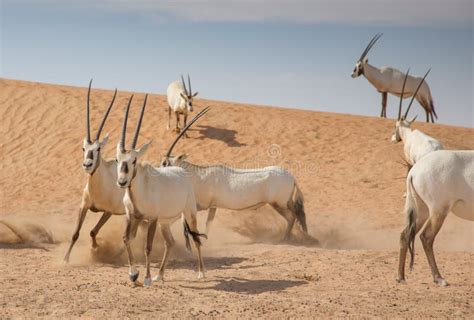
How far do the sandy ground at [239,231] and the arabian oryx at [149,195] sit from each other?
57 cm

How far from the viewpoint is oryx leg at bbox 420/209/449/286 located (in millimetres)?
8164

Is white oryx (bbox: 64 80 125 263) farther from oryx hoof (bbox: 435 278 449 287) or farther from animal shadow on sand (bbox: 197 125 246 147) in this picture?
animal shadow on sand (bbox: 197 125 246 147)

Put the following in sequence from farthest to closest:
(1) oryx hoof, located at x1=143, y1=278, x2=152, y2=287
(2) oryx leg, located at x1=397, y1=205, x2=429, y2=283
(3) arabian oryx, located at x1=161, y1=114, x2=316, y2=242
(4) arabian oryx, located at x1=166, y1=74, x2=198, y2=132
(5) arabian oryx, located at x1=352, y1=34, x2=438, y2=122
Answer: (5) arabian oryx, located at x1=352, y1=34, x2=438, y2=122 → (4) arabian oryx, located at x1=166, y1=74, x2=198, y2=132 → (3) arabian oryx, located at x1=161, y1=114, x2=316, y2=242 → (2) oryx leg, located at x1=397, y1=205, x2=429, y2=283 → (1) oryx hoof, located at x1=143, y1=278, x2=152, y2=287

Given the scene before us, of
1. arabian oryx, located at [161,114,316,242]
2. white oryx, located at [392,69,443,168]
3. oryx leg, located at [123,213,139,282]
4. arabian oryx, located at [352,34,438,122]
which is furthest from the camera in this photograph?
arabian oryx, located at [352,34,438,122]

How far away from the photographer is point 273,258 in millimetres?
10172

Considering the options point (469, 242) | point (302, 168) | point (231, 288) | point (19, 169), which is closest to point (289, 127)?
point (302, 168)

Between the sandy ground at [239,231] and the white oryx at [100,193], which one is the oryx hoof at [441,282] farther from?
the white oryx at [100,193]

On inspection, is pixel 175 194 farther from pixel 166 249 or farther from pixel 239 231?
pixel 239 231

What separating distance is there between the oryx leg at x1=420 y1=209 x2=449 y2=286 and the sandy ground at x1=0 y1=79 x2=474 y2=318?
168 millimetres

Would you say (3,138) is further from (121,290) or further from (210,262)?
(121,290)

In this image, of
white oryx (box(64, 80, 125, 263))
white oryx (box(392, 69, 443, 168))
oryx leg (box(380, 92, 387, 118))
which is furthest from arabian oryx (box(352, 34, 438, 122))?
white oryx (box(64, 80, 125, 263))

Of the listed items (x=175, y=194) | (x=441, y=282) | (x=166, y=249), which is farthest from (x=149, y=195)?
(x=441, y=282)

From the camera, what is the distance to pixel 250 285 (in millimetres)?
8375

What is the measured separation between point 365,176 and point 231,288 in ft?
37.4
